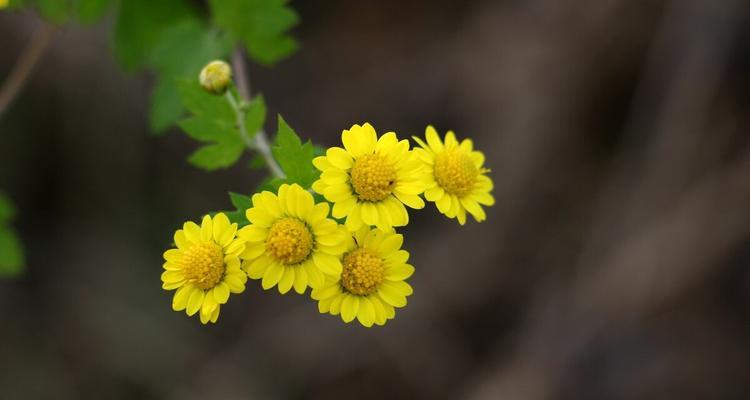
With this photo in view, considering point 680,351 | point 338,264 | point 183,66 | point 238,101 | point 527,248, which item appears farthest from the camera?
point 527,248

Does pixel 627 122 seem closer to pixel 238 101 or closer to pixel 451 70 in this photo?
pixel 451 70

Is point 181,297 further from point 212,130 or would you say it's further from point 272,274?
point 212,130

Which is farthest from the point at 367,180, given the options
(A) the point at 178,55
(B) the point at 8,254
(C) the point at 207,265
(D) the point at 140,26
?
(B) the point at 8,254

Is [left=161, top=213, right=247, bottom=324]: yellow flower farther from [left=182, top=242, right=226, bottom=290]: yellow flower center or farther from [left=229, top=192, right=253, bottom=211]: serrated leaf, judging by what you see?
[left=229, top=192, right=253, bottom=211]: serrated leaf

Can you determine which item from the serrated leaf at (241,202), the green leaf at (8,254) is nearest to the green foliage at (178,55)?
the green leaf at (8,254)

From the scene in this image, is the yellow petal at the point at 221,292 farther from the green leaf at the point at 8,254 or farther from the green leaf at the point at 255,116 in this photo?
the green leaf at the point at 8,254

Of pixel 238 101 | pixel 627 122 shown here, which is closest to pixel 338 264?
pixel 238 101
